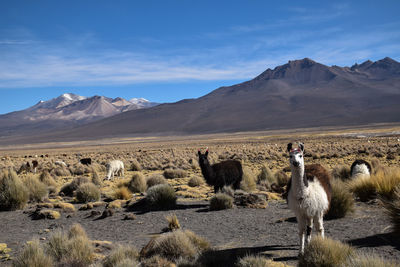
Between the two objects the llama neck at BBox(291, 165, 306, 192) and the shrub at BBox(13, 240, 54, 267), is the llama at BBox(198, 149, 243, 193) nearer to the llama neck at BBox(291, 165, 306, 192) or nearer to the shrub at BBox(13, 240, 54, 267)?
the llama neck at BBox(291, 165, 306, 192)

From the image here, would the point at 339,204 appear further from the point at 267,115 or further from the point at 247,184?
the point at 267,115

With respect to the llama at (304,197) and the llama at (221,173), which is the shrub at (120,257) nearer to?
the llama at (304,197)

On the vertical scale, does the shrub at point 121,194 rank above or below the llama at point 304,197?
below

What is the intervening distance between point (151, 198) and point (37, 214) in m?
3.42

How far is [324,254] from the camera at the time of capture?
484 cm

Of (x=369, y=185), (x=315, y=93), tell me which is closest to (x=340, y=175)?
(x=369, y=185)

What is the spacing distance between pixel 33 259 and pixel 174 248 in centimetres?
225

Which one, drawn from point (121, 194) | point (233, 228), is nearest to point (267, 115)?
point (121, 194)

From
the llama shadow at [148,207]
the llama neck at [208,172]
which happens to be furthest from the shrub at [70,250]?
the llama neck at [208,172]

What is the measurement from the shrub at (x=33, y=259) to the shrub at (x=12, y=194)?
22.0 feet

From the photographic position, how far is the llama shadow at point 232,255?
564 cm

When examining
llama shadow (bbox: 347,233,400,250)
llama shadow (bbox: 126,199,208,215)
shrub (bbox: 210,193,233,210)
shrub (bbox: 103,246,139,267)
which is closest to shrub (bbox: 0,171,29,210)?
llama shadow (bbox: 126,199,208,215)

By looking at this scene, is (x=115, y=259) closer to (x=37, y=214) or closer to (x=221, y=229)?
(x=221, y=229)

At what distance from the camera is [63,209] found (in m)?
11.2
